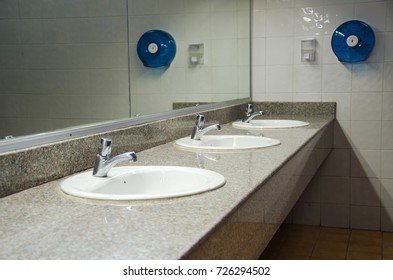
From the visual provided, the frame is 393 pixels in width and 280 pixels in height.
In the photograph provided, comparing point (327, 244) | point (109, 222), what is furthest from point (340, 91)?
point (109, 222)

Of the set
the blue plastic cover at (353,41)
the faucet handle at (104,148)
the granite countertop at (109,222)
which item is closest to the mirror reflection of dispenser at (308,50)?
the blue plastic cover at (353,41)

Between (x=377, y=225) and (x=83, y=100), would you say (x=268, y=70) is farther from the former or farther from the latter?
(x=83, y=100)

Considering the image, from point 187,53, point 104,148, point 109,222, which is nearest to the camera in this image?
point 109,222

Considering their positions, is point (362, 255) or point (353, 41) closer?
point (362, 255)

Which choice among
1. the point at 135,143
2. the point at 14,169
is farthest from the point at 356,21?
the point at 14,169

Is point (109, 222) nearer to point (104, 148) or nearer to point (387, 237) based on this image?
point (104, 148)

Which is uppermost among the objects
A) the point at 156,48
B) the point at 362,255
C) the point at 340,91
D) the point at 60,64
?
the point at 156,48

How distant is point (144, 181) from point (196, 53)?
5.18 feet

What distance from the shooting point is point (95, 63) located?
70.0 inches

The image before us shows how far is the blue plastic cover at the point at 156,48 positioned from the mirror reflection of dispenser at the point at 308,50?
118 centimetres

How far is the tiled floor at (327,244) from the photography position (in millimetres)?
3111

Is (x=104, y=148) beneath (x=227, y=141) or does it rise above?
above

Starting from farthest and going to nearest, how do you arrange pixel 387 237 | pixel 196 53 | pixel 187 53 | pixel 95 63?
pixel 387 237, pixel 196 53, pixel 187 53, pixel 95 63

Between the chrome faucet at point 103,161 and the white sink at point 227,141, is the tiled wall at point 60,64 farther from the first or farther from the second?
the white sink at point 227,141
